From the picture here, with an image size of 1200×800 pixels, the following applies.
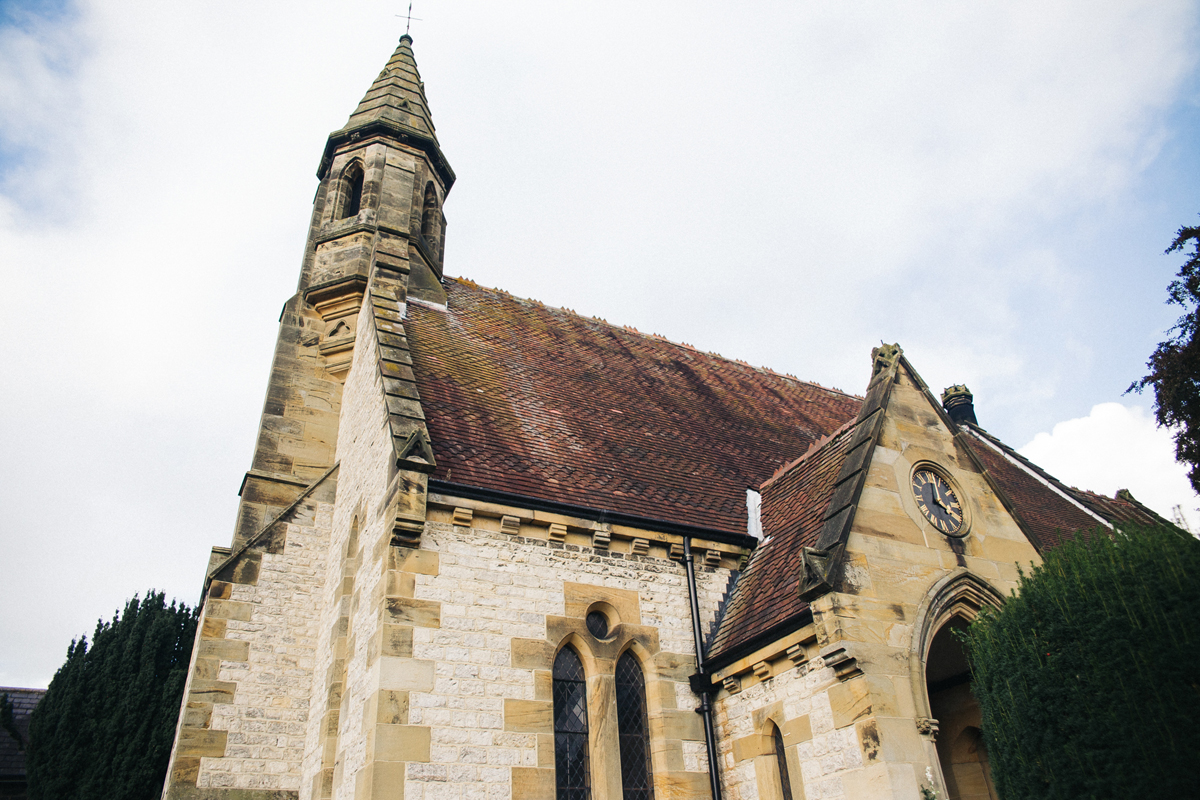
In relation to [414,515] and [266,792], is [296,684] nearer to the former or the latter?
[266,792]

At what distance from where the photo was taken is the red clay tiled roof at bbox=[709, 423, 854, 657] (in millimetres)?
9094

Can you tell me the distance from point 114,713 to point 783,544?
12.5 metres

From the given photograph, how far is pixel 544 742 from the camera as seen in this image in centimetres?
850

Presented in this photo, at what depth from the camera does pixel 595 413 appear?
13.1 meters

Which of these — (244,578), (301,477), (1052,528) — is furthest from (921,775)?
(301,477)

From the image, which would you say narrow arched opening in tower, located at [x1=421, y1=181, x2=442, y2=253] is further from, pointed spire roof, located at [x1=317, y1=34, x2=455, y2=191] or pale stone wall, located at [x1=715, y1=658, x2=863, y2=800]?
pale stone wall, located at [x1=715, y1=658, x2=863, y2=800]

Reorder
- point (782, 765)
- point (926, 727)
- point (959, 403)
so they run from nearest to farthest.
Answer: point (926, 727), point (782, 765), point (959, 403)

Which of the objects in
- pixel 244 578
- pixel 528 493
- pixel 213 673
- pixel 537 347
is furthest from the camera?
pixel 537 347

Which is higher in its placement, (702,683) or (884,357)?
(884,357)

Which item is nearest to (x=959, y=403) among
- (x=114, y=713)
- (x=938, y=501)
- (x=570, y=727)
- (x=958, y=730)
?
(x=958, y=730)

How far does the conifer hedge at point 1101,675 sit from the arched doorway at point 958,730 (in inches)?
169

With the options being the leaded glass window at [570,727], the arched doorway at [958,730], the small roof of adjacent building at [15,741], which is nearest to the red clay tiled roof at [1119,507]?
the arched doorway at [958,730]

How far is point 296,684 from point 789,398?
38.8 feet

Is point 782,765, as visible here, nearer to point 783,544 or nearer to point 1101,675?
point 783,544
